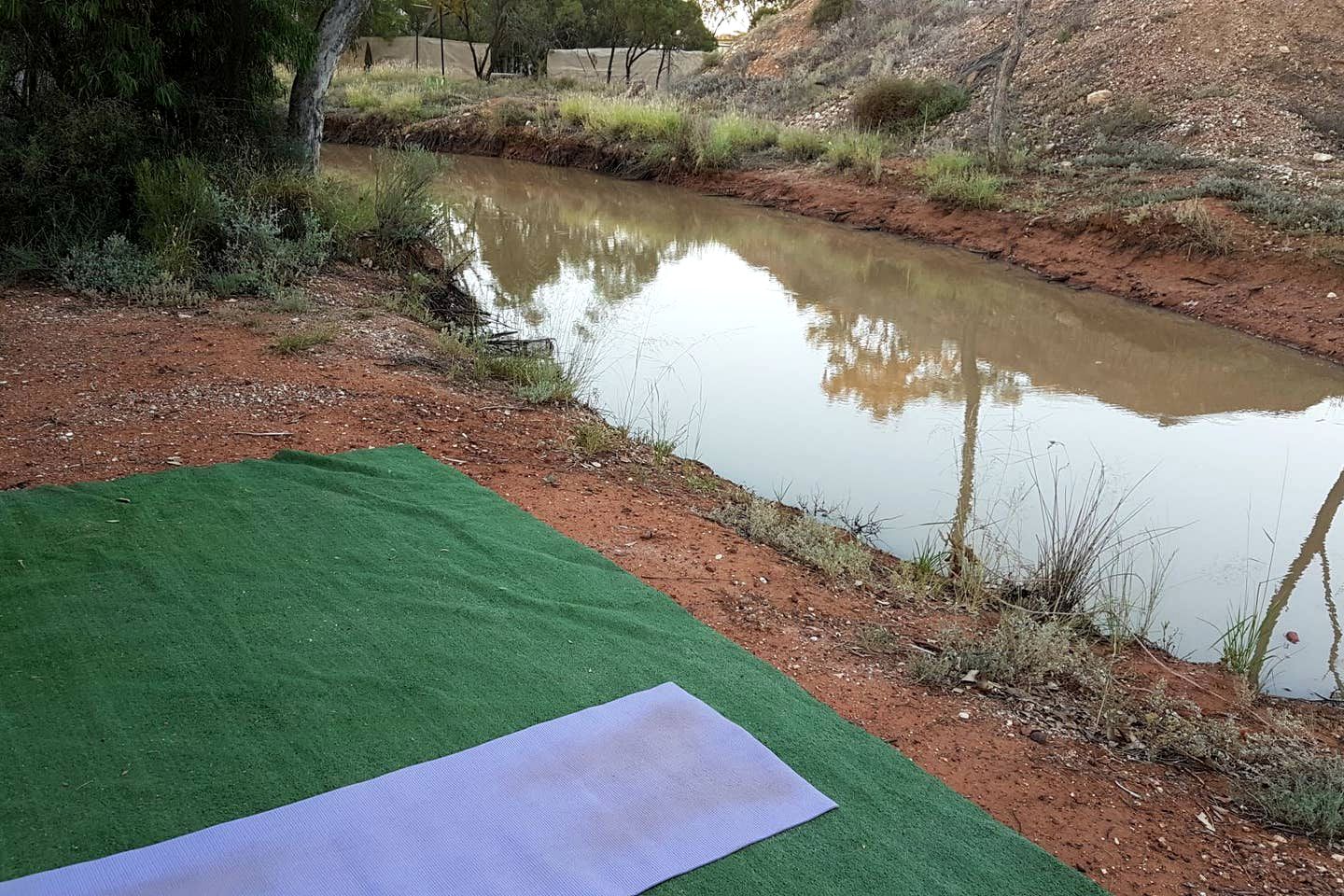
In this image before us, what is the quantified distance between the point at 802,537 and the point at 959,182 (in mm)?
9794

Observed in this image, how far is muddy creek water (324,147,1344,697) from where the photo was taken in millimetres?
5320

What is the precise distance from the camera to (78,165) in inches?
294

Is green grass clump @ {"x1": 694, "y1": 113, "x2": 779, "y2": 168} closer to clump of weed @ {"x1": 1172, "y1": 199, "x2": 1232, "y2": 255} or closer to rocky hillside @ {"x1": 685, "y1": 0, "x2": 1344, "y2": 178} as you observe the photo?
rocky hillside @ {"x1": 685, "y1": 0, "x2": 1344, "y2": 178}

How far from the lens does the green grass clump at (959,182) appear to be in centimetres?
1291

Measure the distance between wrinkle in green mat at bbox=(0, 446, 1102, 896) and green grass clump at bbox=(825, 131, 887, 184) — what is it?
11868 mm

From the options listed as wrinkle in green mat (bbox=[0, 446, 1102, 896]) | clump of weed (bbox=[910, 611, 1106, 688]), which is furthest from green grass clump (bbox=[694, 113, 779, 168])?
clump of weed (bbox=[910, 611, 1106, 688])

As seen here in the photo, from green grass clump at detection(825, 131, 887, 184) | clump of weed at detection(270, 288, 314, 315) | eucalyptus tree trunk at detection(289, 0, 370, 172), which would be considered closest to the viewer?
clump of weed at detection(270, 288, 314, 315)

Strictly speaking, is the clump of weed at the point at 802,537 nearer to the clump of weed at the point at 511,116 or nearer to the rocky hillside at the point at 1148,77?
the rocky hillside at the point at 1148,77

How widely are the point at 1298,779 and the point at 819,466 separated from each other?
3526 millimetres

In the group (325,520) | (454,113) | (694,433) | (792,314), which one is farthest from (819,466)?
(454,113)

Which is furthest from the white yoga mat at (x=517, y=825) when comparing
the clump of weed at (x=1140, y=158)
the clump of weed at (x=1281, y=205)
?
the clump of weed at (x=1140, y=158)

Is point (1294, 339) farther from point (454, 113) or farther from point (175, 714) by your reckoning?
point (454, 113)

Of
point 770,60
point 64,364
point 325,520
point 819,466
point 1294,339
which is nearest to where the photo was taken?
point 325,520

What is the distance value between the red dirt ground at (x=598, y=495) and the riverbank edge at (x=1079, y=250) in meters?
6.93
